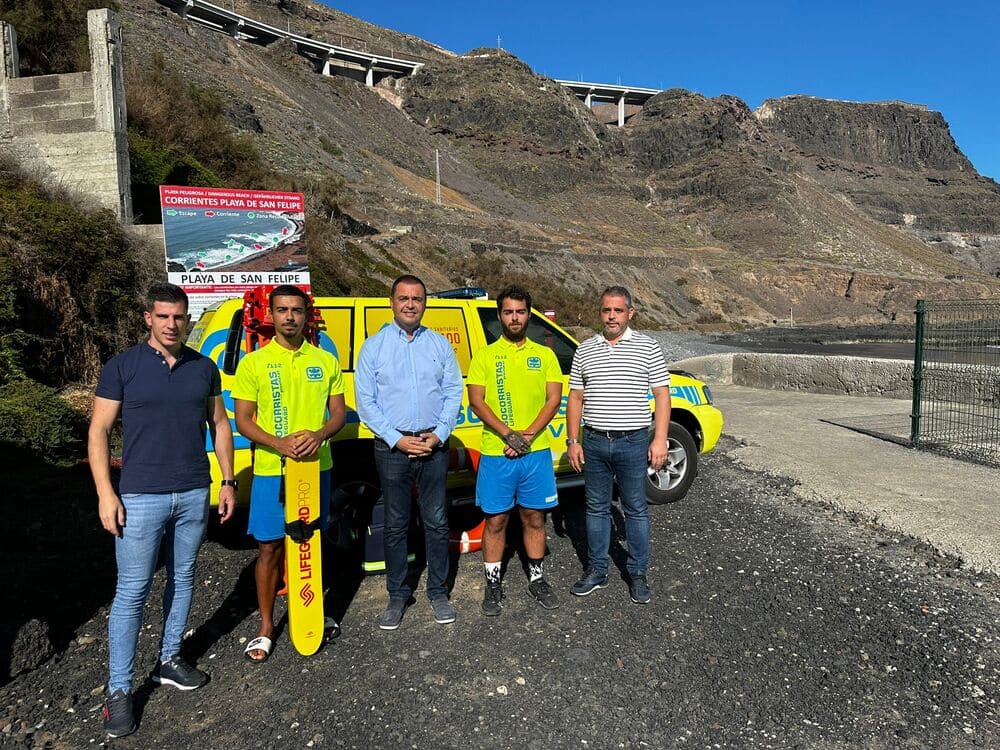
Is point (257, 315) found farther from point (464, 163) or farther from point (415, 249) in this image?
point (464, 163)

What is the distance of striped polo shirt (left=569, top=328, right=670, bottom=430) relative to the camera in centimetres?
389

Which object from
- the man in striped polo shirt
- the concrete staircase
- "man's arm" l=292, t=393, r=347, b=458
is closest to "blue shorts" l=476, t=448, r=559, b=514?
the man in striped polo shirt

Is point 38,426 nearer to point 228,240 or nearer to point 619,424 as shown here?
point 228,240

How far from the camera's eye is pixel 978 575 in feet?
14.1

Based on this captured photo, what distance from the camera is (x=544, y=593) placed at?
13.2 ft

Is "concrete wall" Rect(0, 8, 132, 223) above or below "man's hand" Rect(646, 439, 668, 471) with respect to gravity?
above

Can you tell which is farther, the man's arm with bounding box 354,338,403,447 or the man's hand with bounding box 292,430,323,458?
the man's arm with bounding box 354,338,403,447

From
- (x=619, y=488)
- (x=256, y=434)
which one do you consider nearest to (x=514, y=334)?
(x=619, y=488)

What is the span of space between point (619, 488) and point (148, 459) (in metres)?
2.67

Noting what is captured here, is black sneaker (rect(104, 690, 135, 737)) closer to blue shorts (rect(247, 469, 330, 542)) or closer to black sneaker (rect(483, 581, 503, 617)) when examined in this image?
blue shorts (rect(247, 469, 330, 542))

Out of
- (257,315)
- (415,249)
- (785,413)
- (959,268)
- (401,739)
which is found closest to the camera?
(401,739)

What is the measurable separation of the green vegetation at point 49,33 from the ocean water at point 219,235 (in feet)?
28.9

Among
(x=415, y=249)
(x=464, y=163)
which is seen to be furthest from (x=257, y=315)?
(x=464, y=163)

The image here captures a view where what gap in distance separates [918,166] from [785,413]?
175 metres
